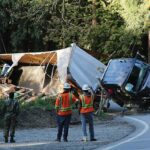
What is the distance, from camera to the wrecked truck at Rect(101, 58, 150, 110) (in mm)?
27312

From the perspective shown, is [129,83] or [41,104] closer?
[41,104]

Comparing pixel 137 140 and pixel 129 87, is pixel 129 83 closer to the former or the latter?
pixel 129 87

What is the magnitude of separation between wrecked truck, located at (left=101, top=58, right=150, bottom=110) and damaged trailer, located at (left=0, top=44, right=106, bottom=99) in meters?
2.04

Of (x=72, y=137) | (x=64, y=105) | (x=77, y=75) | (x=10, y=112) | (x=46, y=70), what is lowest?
(x=46, y=70)

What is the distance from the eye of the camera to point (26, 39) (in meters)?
49.4

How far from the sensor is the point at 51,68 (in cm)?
3375

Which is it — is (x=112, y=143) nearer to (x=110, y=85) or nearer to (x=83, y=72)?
(x=110, y=85)

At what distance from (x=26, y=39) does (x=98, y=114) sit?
2452 cm

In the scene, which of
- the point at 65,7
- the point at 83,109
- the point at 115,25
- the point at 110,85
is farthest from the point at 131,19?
the point at 83,109

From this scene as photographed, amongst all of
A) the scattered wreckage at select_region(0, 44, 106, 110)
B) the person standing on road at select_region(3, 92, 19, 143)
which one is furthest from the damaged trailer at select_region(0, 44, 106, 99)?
the person standing on road at select_region(3, 92, 19, 143)

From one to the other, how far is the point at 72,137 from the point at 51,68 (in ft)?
50.1

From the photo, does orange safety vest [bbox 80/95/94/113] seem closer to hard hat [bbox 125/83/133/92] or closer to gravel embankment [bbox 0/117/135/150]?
gravel embankment [bbox 0/117/135/150]

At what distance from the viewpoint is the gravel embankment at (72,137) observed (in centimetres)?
1601

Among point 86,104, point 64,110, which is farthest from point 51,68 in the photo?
point 64,110
